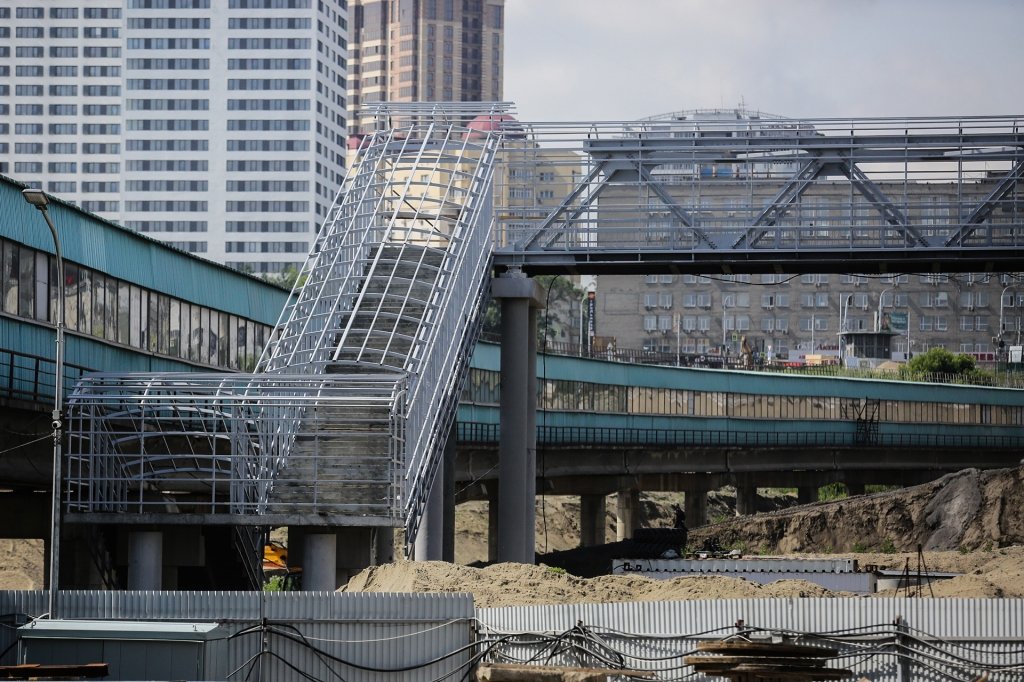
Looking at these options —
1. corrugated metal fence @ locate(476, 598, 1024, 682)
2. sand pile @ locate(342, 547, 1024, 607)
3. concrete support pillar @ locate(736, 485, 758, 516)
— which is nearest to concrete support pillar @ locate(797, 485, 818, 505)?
concrete support pillar @ locate(736, 485, 758, 516)

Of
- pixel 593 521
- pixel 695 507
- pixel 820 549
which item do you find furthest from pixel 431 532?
pixel 695 507

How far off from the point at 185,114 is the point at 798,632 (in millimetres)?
159408

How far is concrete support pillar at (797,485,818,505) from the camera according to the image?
106000 millimetres

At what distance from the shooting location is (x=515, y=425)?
44.1 m

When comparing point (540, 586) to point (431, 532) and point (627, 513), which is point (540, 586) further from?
point (627, 513)

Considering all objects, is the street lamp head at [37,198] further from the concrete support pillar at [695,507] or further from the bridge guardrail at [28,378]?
the concrete support pillar at [695,507]

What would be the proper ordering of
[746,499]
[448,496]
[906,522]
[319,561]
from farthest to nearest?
[746,499]
[906,522]
[448,496]
[319,561]

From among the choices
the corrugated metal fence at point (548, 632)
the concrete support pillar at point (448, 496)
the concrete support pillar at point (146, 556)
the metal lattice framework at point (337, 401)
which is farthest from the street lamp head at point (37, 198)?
the concrete support pillar at point (448, 496)

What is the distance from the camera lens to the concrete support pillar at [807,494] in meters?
106

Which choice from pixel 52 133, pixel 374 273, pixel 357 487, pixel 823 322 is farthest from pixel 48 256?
pixel 52 133

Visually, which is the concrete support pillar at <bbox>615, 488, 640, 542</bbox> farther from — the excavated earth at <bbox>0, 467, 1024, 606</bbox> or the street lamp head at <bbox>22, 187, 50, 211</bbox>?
the street lamp head at <bbox>22, 187, 50, 211</bbox>

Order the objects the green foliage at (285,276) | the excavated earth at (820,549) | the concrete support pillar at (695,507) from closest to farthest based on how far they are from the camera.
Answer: the excavated earth at (820,549) → the concrete support pillar at (695,507) → the green foliage at (285,276)

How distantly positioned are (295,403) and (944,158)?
63.9 feet

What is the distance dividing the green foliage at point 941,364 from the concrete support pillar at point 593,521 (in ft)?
161
